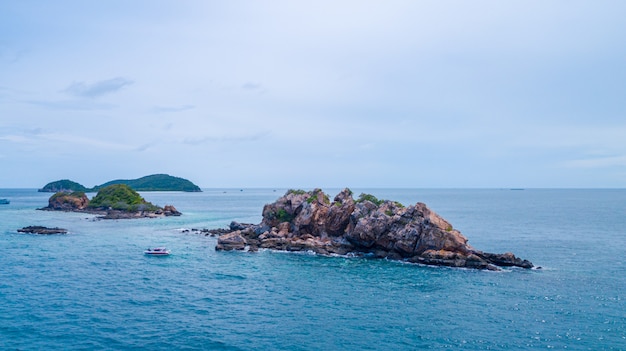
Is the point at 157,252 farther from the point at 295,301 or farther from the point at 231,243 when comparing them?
the point at 295,301

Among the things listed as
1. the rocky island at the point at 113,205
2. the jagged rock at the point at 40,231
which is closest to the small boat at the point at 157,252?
the jagged rock at the point at 40,231

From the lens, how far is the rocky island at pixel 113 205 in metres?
161

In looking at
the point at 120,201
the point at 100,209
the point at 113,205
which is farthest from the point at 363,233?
the point at 100,209

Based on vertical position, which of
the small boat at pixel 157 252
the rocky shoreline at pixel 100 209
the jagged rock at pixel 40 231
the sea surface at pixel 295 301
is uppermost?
the rocky shoreline at pixel 100 209

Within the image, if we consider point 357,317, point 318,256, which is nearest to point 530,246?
point 318,256

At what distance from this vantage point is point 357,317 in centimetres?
4688

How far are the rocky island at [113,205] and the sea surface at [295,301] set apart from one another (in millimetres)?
74363

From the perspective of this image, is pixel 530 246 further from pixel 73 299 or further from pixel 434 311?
pixel 73 299

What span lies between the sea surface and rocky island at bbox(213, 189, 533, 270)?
150 inches

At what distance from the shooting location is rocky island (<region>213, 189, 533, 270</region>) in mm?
73875

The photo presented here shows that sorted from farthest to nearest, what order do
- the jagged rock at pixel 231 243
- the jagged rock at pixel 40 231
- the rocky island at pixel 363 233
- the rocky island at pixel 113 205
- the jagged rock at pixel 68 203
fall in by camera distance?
the jagged rock at pixel 68 203 → the rocky island at pixel 113 205 → the jagged rock at pixel 40 231 → the jagged rock at pixel 231 243 → the rocky island at pixel 363 233

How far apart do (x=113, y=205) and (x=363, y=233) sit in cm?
12410

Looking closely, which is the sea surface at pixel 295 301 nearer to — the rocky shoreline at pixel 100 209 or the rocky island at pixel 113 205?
the rocky shoreline at pixel 100 209

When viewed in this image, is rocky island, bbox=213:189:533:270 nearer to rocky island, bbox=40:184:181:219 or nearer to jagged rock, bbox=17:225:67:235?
jagged rock, bbox=17:225:67:235
